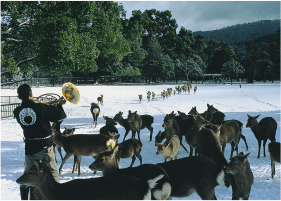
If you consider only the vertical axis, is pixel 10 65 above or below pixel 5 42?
below

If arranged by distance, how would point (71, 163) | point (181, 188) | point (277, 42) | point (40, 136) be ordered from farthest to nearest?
point (277, 42), point (71, 163), point (40, 136), point (181, 188)

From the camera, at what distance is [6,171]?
618cm

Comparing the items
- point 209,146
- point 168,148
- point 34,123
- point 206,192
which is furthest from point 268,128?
point 34,123

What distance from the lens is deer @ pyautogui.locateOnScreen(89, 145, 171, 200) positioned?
3569 millimetres

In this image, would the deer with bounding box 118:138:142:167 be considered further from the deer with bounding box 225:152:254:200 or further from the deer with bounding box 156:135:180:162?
the deer with bounding box 225:152:254:200

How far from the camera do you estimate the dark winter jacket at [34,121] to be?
13.9ft

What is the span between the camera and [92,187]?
3270 millimetres

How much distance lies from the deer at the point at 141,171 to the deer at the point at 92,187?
0.17 meters

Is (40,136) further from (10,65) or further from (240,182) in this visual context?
(10,65)

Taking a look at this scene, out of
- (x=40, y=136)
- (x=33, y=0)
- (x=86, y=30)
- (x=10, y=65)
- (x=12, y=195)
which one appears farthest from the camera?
(x=86, y=30)

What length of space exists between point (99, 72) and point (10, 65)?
47588 millimetres

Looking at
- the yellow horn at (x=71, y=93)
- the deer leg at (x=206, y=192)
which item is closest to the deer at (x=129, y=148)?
the deer leg at (x=206, y=192)

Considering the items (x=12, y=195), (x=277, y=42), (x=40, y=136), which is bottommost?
(x=12, y=195)

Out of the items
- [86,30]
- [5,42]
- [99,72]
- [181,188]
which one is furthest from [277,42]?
[181,188]
